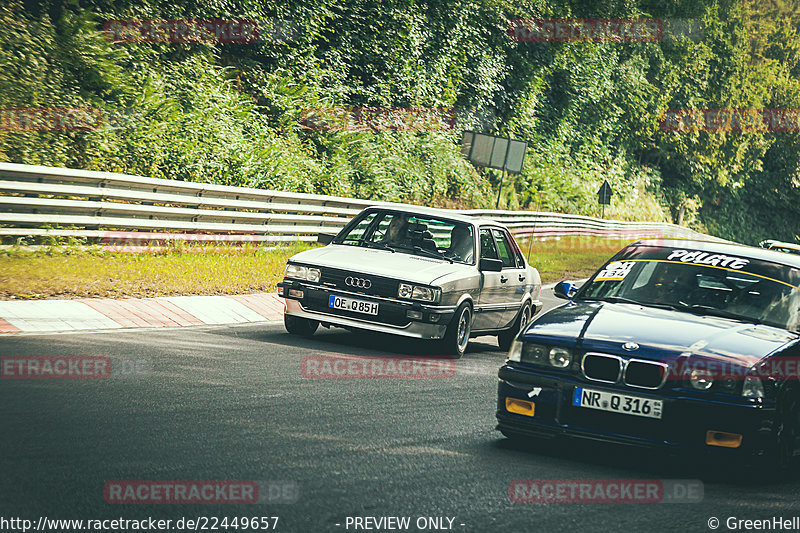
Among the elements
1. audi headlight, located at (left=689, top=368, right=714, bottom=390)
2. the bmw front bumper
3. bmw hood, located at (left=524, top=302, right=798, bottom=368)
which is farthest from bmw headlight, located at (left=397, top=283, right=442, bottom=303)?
audi headlight, located at (left=689, top=368, right=714, bottom=390)

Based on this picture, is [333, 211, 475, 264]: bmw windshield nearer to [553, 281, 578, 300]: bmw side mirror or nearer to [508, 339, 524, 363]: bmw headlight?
[553, 281, 578, 300]: bmw side mirror

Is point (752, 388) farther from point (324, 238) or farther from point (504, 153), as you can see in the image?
point (504, 153)

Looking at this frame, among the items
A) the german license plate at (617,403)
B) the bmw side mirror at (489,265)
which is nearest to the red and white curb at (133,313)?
the bmw side mirror at (489,265)

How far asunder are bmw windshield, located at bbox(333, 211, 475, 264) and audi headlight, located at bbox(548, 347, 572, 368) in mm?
5008

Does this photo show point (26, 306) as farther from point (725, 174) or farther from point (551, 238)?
point (725, 174)

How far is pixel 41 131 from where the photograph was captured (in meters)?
16.8

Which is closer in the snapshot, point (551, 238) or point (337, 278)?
point (337, 278)

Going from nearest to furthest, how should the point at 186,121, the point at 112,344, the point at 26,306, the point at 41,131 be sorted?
the point at 112,344 → the point at 26,306 → the point at 41,131 → the point at 186,121

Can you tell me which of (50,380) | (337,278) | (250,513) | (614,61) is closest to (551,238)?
(614,61)

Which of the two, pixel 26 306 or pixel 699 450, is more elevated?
pixel 699 450

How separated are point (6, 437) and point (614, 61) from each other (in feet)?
156

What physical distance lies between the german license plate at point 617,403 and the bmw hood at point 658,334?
0.25m

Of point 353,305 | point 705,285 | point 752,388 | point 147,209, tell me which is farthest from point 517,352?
point 147,209

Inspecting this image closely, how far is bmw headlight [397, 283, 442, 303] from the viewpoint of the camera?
9.88 meters
